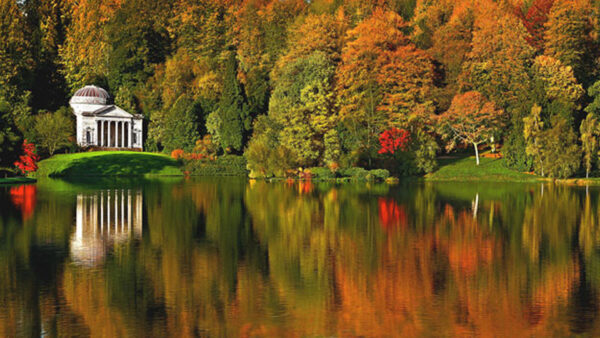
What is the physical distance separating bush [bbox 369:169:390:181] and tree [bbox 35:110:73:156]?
35.7m

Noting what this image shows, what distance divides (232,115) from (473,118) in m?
25.9

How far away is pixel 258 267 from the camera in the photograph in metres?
15.9

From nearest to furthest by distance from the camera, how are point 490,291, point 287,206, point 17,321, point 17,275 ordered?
point 17,321, point 490,291, point 17,275, point 287,206

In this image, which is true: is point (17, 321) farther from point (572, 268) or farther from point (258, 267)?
point (572, 268)

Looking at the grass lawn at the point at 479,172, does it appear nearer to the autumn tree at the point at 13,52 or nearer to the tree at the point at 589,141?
the tree at the point at 589,141

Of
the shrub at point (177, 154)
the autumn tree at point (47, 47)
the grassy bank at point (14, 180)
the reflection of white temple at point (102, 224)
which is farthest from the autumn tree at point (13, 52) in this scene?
the reflection of white temple at point (102, 224)

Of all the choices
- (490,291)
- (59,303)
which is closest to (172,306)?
(59,303)

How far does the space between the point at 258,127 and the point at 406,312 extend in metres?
56.3

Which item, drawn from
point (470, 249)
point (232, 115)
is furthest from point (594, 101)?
point (470, 249)

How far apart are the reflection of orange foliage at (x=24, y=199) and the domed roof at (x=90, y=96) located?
4829cm

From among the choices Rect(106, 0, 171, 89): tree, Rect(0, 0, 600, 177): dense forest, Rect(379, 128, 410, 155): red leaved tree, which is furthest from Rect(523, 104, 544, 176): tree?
Rect(106, 0, 171, 89): tree

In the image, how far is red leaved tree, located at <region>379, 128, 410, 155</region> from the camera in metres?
62.1

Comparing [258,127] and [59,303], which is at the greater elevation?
[258,127]

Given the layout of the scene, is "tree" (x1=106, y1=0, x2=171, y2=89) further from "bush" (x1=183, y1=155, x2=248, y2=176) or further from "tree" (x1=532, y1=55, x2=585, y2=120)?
"tree" (x1=532, y1=55, x2=585, y2=120)
